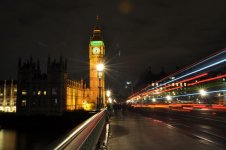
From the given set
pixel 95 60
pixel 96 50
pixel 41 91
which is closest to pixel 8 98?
pixel 41 91

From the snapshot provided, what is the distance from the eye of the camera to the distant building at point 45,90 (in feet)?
311

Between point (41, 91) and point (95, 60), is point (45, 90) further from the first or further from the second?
point (95, 60)

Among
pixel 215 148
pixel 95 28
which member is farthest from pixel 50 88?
pixel 215 148

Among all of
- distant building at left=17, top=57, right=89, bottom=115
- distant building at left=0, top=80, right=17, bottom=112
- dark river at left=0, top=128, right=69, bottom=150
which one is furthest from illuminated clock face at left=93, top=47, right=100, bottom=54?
dark river at left=0, top=128, right=69, bottom=150

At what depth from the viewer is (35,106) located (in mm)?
96250

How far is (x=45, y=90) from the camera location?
9750cm

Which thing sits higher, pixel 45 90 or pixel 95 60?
pixel 95 60

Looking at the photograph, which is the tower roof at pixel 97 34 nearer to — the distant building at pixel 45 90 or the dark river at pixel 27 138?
the distant building at pixel 45 90

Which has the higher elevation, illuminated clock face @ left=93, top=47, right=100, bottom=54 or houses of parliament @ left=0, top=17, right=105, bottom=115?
illuminated clock face @ left=93, top=47, right=100, bottom=54

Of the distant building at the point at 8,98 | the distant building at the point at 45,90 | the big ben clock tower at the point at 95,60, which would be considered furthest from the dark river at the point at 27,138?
the big ben clock tower at the point at 95,60

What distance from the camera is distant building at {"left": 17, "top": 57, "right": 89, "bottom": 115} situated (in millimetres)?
94875

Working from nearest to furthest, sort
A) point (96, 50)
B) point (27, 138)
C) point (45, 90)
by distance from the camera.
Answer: point (27, 138)
point (45, 90)
point (96, 50)

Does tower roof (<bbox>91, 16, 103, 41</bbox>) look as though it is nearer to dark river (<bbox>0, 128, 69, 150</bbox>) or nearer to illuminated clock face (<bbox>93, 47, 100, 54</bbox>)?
illuminated clock face (<bbox>93, 47, 100, 54</bbox>)

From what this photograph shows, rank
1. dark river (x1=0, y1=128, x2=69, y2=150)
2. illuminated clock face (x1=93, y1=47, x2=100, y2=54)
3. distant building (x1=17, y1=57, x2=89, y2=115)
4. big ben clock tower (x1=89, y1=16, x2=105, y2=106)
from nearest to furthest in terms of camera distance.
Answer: dark river (x1=0, y1=128, x2=69, y2=150)
distant building (x1=17, y1=57, x2=89, y2=115)
big ben clock tower (x1=89, y1=16, x2=105, y2=106)
illuminated clock face (x1=93, y1=47, x2=100, y2=54)
